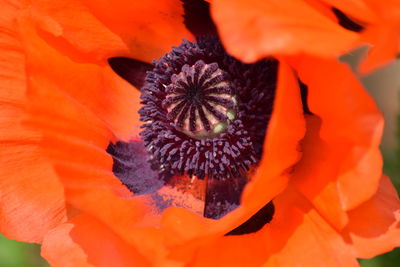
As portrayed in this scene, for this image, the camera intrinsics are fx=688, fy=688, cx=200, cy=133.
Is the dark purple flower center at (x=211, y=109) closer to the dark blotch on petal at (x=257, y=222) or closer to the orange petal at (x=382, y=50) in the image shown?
the dark blotch on petal at (x=257, y=222)

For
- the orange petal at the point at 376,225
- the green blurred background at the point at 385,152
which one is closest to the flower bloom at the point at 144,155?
the orange petal at the point at 376,225

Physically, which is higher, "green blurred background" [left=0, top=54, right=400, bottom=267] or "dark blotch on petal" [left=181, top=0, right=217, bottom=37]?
"dark blotch on petal" [left=181, top=0, right=217, bottom=37]

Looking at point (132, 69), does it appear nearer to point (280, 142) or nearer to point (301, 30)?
point (280, 142)

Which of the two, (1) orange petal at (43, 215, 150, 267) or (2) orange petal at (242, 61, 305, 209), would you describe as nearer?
(2) orange petal at (242, 61, 305, 209)

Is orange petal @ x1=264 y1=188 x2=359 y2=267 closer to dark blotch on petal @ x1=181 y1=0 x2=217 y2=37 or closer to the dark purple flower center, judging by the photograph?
the dark purple flower center

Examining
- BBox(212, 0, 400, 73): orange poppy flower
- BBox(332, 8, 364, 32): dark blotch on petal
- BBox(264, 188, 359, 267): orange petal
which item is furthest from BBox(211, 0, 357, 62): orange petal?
BBox(264, 188, 359, 267): orange petal

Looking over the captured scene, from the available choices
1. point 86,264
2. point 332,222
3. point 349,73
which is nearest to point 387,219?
point 332,222
